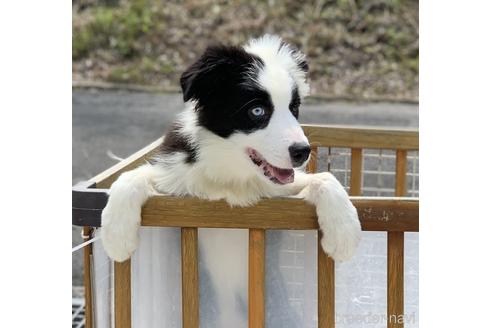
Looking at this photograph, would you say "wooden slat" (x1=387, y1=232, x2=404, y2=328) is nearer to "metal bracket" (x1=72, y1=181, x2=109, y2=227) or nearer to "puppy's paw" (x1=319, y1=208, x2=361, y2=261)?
"puppy's paw" (x1=319, y1=208, x2=361, y2=261)

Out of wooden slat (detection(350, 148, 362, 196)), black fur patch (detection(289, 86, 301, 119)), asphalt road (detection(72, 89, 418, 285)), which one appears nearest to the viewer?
black fur patch (detection(289, 86, 301, 119))

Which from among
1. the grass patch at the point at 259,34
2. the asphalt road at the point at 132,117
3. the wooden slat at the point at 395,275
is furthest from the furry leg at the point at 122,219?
the grass patch at the point at 259,34

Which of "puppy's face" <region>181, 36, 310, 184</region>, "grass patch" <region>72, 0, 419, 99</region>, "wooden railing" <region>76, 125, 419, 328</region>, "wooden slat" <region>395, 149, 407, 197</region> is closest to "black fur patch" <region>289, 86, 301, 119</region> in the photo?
"puppy's face" <region>181, 36, 310, 184</region>

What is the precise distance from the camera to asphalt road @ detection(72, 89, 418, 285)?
149 inches

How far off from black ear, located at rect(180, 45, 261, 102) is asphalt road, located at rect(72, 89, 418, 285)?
2388mm

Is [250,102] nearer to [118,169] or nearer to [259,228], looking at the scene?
[259,228]

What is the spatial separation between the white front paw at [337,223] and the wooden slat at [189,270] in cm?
23

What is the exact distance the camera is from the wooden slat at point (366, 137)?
205 cm

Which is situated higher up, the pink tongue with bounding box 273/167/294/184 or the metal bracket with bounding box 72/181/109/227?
the pink tongue with bounding box 273/167/294/184

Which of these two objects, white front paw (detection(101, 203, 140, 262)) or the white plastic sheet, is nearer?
white front paw (detection(101, 203, 140, 262))

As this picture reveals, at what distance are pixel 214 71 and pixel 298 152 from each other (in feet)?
0.79
